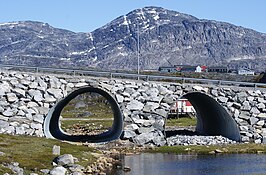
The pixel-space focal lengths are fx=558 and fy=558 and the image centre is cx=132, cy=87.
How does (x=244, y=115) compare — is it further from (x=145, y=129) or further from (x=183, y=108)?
(x=183, y=108)

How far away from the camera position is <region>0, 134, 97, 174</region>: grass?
147ft

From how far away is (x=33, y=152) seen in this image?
51375 mm

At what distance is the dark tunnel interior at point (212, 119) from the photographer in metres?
73.1

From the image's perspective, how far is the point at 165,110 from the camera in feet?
230

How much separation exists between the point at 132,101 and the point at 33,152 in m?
20.6

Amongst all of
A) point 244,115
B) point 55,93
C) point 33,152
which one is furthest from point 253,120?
point 33,152

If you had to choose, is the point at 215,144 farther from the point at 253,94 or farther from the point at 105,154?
the point at 105,154

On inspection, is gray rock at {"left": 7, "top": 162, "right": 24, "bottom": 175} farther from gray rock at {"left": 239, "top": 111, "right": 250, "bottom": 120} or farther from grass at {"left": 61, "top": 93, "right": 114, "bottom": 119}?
grass at {"left": 61, "top": 93, "right": 114, "bottom": 119}

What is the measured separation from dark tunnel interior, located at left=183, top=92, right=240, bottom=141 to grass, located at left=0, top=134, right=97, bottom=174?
21106 mm

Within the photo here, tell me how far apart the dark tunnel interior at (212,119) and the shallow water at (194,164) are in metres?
14.3

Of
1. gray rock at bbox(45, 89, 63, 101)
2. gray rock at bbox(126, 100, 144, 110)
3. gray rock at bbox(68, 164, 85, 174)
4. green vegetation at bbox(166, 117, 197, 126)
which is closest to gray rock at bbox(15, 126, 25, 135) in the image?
gray rock at bbox(45, 89, 63, 101)

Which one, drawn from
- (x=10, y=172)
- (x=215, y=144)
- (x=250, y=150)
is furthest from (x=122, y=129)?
(x=10, y=172)

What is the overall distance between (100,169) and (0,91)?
22494 mm

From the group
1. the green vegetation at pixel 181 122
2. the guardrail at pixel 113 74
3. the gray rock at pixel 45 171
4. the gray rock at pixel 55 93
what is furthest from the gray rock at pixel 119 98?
the green vegetation at pixel 181 122
